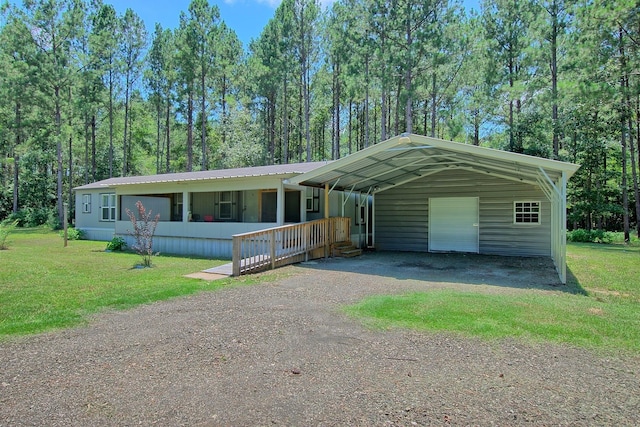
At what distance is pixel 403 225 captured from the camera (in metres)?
13.6

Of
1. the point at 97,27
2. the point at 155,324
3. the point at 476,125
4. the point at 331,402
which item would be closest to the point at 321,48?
the point at 476,125

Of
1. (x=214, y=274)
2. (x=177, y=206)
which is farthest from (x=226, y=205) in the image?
(x=214, y=274)

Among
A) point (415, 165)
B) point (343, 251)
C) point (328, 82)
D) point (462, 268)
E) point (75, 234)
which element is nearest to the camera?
point (462, 268)

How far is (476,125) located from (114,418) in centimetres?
2325

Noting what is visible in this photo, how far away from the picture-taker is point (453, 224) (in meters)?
12.9

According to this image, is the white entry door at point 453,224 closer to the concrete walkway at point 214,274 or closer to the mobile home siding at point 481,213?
the mobile home siding at point 481,213

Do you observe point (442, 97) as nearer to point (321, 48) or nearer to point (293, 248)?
point (321, 48)

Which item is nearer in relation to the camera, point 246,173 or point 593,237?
point 246,173

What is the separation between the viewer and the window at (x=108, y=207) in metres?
17.9

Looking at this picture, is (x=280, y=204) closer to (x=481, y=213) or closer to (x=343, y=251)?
(x=343, y=251)

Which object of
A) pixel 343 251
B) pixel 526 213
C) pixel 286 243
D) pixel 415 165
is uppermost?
pixel 415 165

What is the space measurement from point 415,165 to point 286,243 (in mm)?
4971

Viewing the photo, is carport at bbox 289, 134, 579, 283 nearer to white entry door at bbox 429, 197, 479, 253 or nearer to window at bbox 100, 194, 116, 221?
white entry door at bbox 429, 197, 479, 253

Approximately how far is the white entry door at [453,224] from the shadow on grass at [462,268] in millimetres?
946
